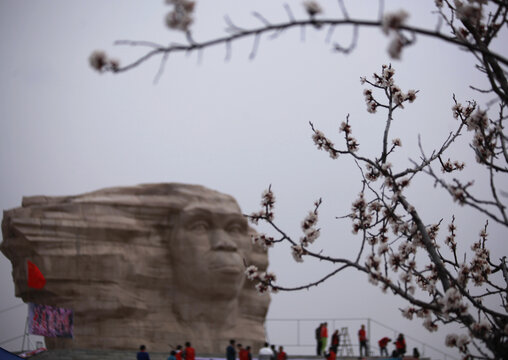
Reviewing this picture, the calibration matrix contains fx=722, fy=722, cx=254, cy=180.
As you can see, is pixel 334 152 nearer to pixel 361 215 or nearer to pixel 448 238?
pixel 361 215

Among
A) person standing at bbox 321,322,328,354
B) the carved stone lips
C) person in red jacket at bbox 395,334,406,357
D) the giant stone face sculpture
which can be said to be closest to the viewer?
person in red jacket at bbox 395,334,406,357

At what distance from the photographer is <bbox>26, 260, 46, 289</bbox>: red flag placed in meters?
16.6

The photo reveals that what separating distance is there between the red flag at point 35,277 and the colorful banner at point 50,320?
47 cm

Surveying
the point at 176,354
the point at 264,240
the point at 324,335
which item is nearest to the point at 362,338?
the point at 324,335

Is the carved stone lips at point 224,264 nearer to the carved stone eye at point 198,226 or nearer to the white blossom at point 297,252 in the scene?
the carved stone eye at point 198,226

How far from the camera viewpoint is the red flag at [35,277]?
16.6 m

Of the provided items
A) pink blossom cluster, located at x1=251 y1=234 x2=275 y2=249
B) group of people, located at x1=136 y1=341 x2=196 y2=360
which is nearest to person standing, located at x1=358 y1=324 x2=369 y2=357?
group of people, located at x1=136 y1=341 x2=196 y2=360

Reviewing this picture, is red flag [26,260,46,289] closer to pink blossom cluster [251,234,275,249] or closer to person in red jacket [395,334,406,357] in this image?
person in red jacket [395,334,406,357]

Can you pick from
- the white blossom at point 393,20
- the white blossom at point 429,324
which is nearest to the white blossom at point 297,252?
the white blossom at point 429,324

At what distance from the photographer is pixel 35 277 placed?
658 inches

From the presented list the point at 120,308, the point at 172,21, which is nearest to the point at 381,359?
the point at 120,308

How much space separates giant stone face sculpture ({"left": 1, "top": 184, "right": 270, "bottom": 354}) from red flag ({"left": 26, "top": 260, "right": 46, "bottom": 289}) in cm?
22

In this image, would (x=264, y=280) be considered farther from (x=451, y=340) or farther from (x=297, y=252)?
(x=451, y=340)

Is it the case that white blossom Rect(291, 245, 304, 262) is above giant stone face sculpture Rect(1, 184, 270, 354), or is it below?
below
